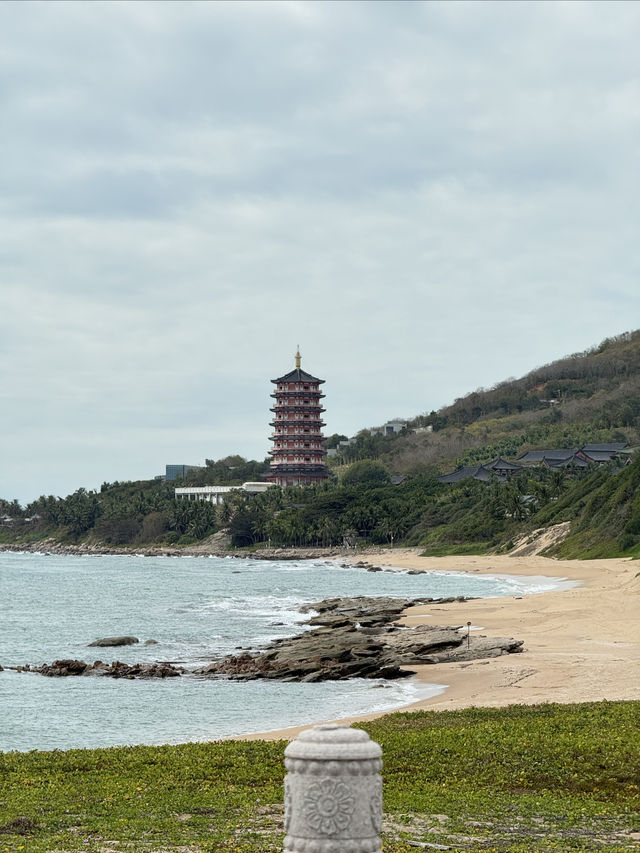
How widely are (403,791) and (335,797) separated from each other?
9.21 m

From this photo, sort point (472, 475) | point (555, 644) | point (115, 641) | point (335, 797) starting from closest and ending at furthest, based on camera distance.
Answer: point (335, 797)
point (555, 644)
point (115, 641)
point (472, 475)

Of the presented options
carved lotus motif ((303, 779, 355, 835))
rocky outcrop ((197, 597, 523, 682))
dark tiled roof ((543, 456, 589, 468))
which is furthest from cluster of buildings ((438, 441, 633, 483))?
carved lotus motif ((303, 779, 355, 835))

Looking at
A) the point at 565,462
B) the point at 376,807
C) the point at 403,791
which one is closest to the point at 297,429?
the point at 565,462

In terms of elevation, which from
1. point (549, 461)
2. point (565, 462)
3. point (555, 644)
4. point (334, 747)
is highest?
point (549, 461)

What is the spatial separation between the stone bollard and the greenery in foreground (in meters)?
5.29

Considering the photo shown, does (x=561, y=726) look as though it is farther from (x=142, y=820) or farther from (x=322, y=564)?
(x=322, y=564)

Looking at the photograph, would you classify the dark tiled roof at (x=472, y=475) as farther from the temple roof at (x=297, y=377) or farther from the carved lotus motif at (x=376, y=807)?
the carved lotus motif at (x=376, y=807)

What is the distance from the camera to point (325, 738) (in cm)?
677

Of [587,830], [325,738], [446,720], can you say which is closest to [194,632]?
[446,720]

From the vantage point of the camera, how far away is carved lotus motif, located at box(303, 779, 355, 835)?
6.64m

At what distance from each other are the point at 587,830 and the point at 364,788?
767cm

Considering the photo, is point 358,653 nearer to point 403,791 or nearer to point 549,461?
point 403,791

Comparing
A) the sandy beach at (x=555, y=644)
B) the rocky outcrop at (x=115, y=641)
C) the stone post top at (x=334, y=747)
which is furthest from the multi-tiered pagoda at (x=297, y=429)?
the stone post top at (x=334, y=747)

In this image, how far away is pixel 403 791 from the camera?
15250mm
